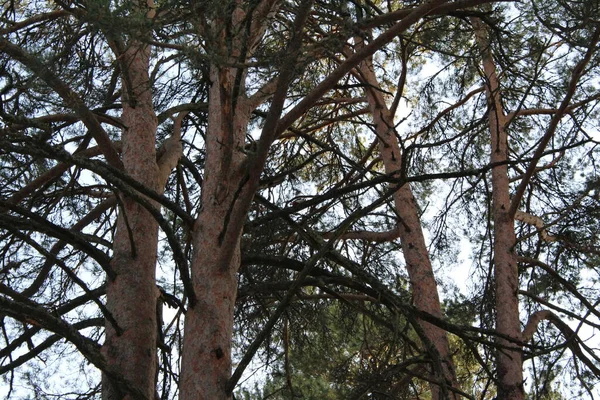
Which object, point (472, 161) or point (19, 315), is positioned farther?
point (472, 161)

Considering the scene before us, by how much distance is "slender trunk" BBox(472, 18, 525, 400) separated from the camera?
5465 mm

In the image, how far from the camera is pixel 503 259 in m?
6.14

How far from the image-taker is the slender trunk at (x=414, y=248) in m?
5.46

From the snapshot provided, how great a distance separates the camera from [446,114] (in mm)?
7559

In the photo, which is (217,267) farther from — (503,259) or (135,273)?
(503,259)

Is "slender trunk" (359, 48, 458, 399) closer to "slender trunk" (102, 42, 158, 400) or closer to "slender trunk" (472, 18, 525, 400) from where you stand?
"slender trunk" (472, 18, 525, 400)

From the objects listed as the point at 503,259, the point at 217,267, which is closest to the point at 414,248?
the point at 503,259

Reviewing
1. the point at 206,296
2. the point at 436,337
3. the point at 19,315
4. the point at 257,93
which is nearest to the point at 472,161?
the point at 436,337

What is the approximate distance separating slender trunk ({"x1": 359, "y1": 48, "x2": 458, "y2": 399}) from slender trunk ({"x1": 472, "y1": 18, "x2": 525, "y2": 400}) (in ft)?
1.55

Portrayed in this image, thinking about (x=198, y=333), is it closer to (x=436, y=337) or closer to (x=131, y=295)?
(x=131, y=295)

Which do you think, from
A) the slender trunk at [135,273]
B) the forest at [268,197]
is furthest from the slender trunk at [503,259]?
the slender trunk at [135,273]

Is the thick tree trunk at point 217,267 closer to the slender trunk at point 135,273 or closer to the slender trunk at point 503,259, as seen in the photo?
the slender trunk at point 135,273

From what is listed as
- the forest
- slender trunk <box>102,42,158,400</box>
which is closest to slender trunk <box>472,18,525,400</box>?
the forest

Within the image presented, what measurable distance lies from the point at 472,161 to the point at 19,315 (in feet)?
17.8
